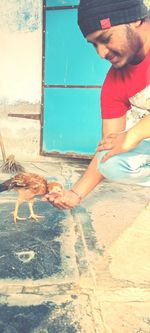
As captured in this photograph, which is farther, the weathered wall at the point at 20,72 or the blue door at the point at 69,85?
the weathered wall at the point at 20,72

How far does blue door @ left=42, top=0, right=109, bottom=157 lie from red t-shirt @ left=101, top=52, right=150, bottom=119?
3280mm

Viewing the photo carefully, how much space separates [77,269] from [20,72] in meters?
4.57

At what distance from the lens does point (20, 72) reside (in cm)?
610

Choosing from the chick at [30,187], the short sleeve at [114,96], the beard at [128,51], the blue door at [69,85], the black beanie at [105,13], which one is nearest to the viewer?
the black beanie at [105,13]

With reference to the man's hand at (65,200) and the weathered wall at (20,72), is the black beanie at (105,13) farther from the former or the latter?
the weathered wall at (20,72)

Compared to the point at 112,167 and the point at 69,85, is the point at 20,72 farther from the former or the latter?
the point at 112,167

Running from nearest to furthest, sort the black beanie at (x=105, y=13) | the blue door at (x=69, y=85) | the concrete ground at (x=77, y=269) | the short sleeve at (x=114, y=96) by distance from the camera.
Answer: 1. the concrete ground at (x=77, y=269)
2. the black beanie at (x=105, y=13)
3. the short sleeve at (x=114, y=96)
4. the blue door at (x=69, y=85)

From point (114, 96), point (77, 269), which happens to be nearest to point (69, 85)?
point (114, 96)

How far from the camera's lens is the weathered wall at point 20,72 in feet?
19.2

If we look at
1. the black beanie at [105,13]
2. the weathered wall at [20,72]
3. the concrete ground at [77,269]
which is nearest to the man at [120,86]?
the black beanie at [105,13]

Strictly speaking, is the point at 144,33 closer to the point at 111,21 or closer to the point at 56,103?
the point at 111,21

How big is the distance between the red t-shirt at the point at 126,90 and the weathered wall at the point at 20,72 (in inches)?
145

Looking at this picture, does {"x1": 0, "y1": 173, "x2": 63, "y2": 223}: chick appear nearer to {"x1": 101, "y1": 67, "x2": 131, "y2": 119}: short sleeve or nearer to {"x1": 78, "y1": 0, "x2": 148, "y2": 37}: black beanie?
{"x1": 101, "y1": 67, "x2": 131, "y2": 119}: short sleeve

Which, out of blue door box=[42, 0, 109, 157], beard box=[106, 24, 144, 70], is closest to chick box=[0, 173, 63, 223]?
beard box=[106, 24, 144, 70]
